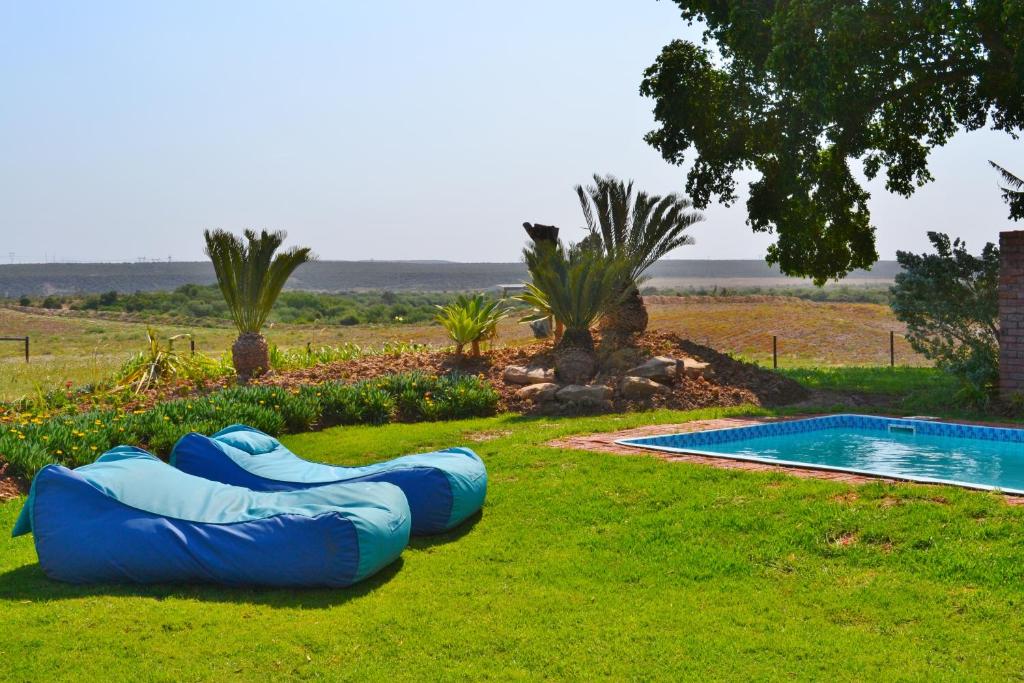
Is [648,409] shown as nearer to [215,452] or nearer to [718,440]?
[718,440]

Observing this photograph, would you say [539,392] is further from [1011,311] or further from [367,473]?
[367,473]

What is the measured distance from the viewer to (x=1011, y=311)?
41.4 feet

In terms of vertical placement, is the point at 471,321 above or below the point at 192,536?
above

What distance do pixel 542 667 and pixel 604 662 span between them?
29 centimetres

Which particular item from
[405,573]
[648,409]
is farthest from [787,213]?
[405,573]

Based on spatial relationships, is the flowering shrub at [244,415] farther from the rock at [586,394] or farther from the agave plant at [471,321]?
the agave plant at [471,321]

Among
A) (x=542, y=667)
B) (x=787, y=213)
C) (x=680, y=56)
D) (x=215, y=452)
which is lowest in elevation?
(x=542, y=667)

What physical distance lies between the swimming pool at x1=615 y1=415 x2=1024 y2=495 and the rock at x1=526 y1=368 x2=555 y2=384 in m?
3.69

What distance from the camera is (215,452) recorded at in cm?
760

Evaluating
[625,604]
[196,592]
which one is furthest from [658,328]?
[196,592]

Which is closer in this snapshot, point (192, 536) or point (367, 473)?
point (192, 536)

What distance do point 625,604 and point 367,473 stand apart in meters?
2.48

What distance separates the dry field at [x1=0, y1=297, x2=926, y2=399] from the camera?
21.0 m

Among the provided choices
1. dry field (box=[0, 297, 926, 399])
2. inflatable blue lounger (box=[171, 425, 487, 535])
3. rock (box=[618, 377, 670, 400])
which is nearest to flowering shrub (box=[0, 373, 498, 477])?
rock (box=[618, 377, 670, 400])
